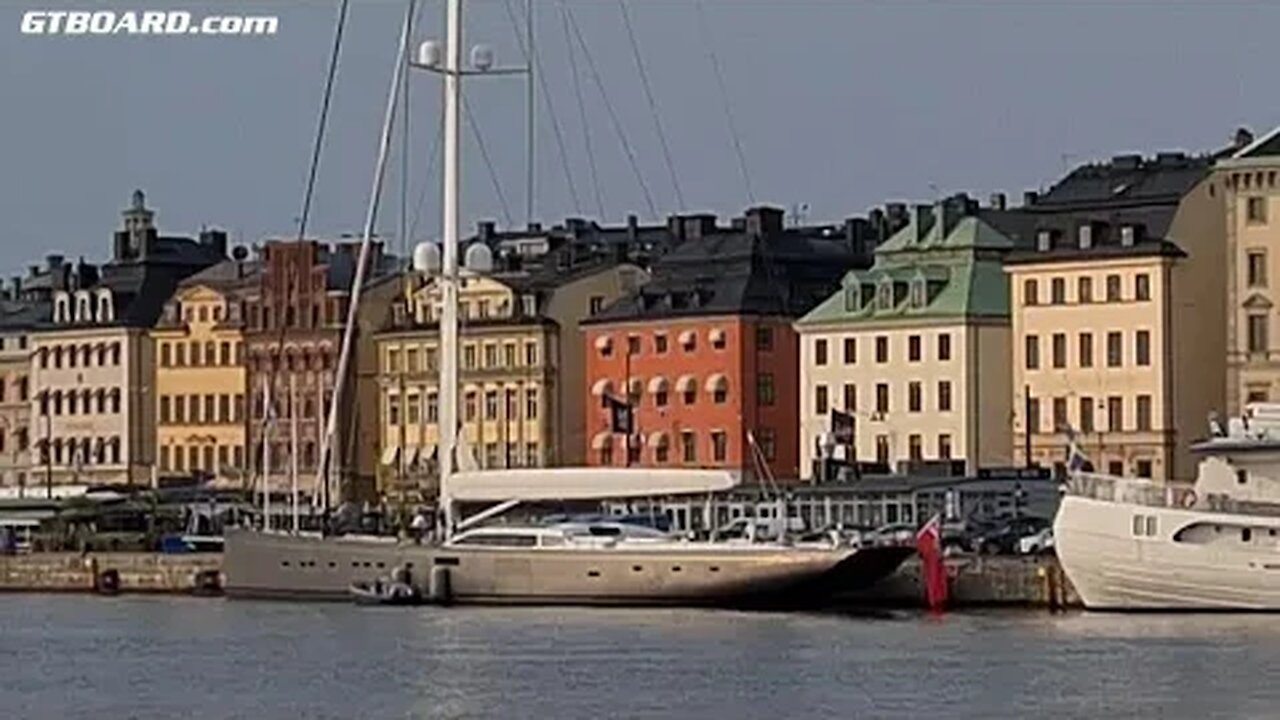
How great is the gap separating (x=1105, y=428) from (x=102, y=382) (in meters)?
57.3

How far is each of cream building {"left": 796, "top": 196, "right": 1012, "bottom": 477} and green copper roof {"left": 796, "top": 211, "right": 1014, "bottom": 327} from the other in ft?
0.12

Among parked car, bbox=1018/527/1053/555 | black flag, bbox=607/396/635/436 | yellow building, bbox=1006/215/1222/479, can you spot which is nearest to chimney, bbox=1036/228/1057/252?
yellow building, bbox=1006/215/1222/479

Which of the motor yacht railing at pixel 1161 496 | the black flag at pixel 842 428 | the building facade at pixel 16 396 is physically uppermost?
the building facade at pixel 16 396

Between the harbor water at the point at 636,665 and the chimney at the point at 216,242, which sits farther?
the chimney at the point at 216,242

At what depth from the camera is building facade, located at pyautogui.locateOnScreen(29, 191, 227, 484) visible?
18150cm

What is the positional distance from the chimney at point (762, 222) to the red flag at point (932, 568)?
51.7 m

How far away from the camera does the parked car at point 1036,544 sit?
4424 inches

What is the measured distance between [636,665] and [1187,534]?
69.1ft

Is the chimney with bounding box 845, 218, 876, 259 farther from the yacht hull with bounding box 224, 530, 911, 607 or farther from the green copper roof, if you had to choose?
the yacht hull with bounding box 224, 530, 911, 607

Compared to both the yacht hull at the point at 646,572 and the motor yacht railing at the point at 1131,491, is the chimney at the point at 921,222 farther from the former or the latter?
the motor yacht railing at the point at 1131,491

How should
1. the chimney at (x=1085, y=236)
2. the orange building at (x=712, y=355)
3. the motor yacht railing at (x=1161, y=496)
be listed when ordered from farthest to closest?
the orange building at (x=712, y=355), the chimney at (x=1085, y=236), the motor yacht railing at (x=1161, y=496)

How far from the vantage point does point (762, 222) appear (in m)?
159

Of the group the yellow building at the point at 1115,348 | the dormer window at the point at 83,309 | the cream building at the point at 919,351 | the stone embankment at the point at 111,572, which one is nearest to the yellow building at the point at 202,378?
the dormer window at the point at 83,309

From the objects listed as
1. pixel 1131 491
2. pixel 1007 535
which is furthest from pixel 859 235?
pixel 1131 491
